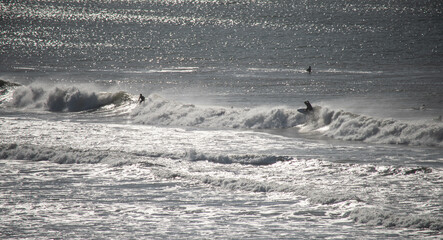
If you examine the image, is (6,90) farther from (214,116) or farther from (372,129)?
(372,129)

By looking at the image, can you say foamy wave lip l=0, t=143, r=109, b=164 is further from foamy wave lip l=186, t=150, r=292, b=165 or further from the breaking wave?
the breaking wave

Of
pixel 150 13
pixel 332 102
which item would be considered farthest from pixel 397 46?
pixel 150 13

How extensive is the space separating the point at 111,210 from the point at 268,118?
13.2 meters

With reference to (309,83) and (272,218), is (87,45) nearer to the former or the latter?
(309,83)

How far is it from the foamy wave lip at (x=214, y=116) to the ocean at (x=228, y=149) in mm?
86

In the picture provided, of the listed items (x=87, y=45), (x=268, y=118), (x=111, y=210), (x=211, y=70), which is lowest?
(x=111, y=210)

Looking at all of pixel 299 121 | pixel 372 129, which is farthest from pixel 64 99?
pixel 372 129

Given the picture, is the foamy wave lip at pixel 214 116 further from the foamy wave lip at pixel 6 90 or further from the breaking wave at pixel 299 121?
the foamy wave lip at pixel 6 90

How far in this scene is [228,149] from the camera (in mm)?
19297

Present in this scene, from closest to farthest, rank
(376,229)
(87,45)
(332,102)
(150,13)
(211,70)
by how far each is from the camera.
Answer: (376,229)
(332,102)
(211,70)
(87,45)
(150,13)

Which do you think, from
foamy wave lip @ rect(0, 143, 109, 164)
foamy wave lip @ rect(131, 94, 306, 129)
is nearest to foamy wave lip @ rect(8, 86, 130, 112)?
foamy wave lip @ rect(131, 94, 306, 129)

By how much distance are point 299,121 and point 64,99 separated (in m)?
16.8

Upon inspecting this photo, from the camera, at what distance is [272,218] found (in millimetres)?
11953

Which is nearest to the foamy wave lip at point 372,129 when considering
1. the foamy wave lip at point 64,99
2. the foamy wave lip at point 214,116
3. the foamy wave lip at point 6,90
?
the foamy wave lip at point 214,116
